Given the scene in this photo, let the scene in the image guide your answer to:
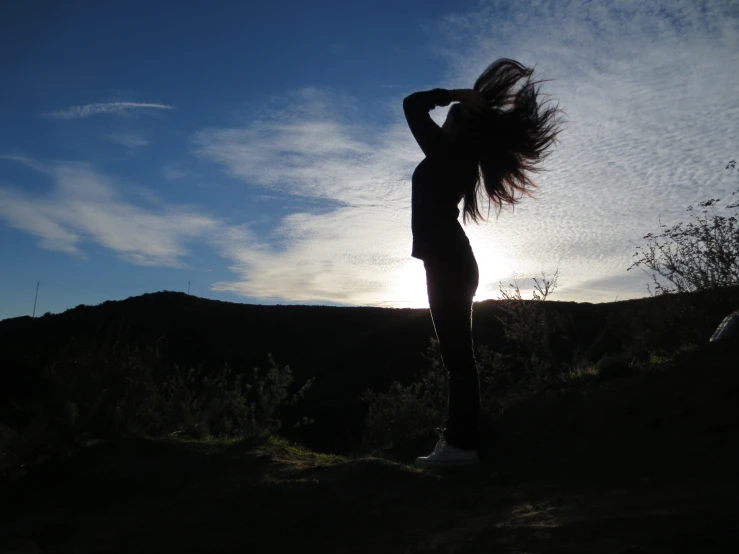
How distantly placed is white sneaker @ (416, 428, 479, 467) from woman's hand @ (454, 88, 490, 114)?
1.90 m

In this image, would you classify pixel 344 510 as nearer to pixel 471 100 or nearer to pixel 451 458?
pixel 451 458

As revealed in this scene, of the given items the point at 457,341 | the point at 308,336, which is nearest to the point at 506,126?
the point at 457,341

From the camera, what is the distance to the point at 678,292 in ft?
18.6

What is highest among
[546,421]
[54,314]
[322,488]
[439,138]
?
[54,314]

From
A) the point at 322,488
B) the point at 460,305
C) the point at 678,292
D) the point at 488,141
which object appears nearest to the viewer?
the point at 322,488

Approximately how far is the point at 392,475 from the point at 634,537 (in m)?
1.23

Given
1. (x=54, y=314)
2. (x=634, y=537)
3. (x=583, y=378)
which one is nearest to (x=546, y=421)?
(x=583, y=378)

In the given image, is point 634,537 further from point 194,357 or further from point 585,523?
point 194,357

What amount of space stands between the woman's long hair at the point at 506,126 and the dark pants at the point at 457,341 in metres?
0.65

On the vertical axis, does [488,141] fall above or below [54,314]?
below

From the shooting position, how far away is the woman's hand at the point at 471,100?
130 inches

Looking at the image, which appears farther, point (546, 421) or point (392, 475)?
point (546, 421)

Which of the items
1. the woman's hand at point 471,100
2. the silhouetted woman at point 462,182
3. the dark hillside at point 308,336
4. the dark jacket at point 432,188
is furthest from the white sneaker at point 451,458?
the dark hillside at point 308,336

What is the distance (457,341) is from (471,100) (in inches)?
53.6
